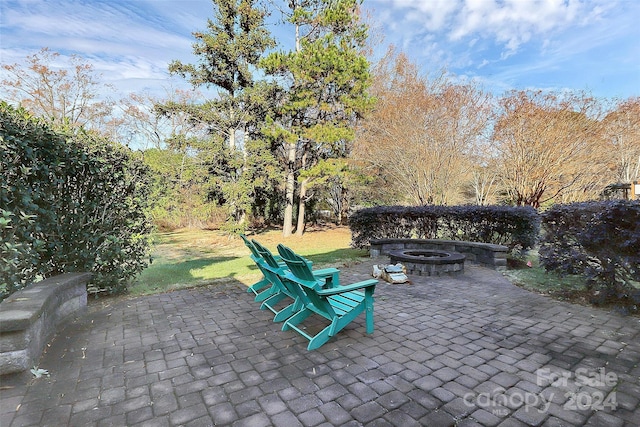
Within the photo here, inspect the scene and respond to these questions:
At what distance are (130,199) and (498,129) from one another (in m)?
12.1

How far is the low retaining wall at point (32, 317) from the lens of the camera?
2.43 metres

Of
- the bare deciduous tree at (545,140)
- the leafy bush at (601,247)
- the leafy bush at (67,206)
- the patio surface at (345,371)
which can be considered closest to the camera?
the patio surface at (345,371)

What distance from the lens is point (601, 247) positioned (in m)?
4.33

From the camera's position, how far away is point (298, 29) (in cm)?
1459

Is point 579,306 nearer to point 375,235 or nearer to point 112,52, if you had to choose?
point 375,235

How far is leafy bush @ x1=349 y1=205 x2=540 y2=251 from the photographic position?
7.07 metres

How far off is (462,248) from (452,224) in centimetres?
91

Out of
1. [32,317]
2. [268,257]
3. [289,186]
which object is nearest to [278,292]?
[268,257]

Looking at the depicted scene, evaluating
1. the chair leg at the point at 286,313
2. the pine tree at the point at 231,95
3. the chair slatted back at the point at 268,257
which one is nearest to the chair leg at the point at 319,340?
the chair leg at the point at 286,313

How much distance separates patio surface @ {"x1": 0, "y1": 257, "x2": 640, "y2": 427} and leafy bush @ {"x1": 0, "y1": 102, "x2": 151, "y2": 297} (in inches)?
31.4

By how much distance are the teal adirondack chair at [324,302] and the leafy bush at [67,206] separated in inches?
100

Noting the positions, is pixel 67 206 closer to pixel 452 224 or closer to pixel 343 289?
pixel 343 289

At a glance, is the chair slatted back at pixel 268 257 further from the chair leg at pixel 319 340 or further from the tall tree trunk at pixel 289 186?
the tall tree trunk at pixel 289 186

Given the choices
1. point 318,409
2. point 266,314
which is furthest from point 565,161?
point 318,409
